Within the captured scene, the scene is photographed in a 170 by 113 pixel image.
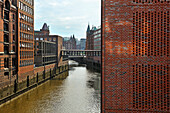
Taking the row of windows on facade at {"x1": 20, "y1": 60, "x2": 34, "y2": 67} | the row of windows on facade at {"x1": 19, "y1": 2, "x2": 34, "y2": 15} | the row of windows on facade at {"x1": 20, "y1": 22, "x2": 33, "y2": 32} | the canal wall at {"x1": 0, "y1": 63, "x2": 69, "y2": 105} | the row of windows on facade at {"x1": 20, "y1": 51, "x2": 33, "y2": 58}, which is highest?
the row of windows on facade at {"x1": 19, "y1": 2, "x2": 34, "y2": 15}

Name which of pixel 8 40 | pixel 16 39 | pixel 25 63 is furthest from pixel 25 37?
pixel 8 40

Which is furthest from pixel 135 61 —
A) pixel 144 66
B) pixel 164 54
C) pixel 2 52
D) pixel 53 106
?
pixel 2 52

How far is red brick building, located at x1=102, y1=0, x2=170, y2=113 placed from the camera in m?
13.0

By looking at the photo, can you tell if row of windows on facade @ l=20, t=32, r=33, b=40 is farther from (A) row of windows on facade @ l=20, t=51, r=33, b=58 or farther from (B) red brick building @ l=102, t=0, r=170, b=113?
(B) red brick building @ l=102, t=0, r=170, b=113

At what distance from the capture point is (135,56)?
13344mm

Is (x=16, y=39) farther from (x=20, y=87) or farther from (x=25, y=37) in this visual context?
(x=20, y=87)

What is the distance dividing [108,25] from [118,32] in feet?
3.41

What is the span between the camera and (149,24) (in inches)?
520

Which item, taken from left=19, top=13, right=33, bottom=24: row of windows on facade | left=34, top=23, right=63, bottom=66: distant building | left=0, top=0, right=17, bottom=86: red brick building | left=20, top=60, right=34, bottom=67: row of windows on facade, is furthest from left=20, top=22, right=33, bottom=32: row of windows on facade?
left=34, top=23, right=63, bottom=66: distant building

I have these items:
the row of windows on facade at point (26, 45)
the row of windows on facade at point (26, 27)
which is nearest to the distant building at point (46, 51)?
the row of windows on facade at point (26, 45)

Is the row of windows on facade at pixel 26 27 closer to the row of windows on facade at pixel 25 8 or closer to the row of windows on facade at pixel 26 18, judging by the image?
the row of windows on facade at pixel 26 18

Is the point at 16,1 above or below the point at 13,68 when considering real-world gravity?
above

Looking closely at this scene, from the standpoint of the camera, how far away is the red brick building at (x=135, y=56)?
13047mm

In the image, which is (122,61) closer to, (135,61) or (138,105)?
(135,61)
